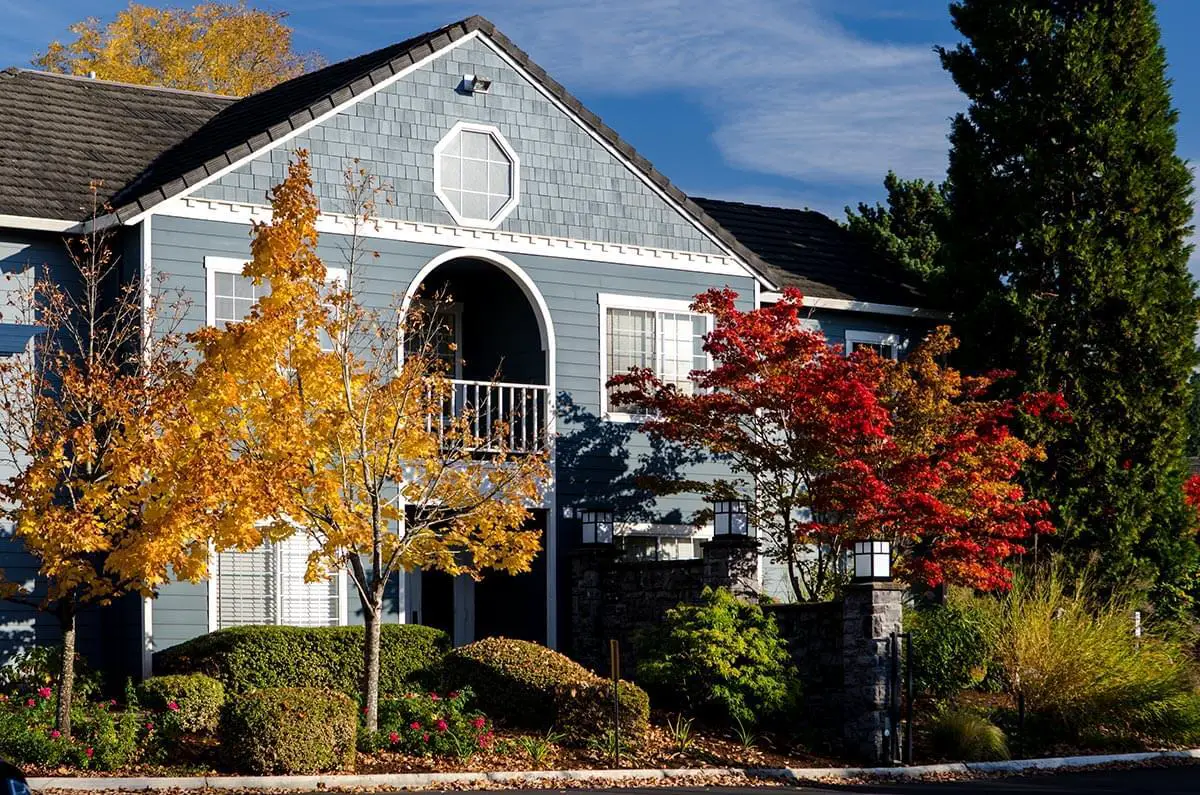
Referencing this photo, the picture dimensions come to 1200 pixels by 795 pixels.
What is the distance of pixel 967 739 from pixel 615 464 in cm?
696

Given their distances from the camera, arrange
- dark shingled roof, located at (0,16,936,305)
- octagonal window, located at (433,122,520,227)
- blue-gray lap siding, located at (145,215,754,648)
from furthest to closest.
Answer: octagonal window, located at (433,122,520,227) < blue-gray lap siding, located at (145,215,754,648) < dark shingled roof, located at (0,16,936,305)

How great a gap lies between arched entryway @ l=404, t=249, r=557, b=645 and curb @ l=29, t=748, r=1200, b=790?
6127 mm

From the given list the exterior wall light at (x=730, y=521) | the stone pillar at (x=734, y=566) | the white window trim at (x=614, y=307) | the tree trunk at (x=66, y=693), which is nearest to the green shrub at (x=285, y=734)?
the tree trunk at (x=66, y=693)

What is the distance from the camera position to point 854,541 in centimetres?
2253

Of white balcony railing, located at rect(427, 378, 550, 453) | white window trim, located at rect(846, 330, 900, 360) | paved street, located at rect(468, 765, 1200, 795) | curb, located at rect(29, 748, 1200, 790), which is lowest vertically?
paved street, located at rect(468, 765, 1200, 795)

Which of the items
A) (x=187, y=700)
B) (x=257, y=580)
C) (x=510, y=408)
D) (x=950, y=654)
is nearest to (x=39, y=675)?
(x=257, y=580)

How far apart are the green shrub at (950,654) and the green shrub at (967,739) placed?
964mm

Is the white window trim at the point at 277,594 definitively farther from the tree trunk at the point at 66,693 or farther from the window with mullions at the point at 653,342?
the window with mullions at the point at 653,342

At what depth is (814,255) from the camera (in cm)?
3002

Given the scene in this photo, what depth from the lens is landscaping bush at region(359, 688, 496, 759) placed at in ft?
58.4

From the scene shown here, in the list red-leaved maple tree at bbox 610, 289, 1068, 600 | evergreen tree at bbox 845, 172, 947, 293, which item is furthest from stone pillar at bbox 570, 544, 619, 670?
evergreen tree at bbox 845, 172, 947, 293

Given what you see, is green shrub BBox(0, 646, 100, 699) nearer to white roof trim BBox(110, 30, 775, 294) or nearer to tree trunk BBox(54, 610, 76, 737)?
tree trunk BBox(54, 610, 76, 737)

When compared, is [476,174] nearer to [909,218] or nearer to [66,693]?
[66,693]

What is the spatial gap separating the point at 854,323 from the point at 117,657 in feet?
43.8
